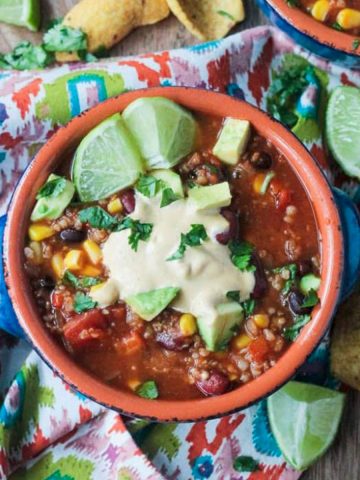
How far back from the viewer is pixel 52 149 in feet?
10.0

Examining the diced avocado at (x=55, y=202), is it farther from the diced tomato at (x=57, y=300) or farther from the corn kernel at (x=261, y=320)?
the corn kernel at (x=261, y=320)

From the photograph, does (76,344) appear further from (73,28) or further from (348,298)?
(73,28)

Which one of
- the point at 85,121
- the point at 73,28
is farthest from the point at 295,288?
the point at 73,28

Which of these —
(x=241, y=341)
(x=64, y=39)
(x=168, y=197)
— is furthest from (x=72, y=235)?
(x=64, y=39)

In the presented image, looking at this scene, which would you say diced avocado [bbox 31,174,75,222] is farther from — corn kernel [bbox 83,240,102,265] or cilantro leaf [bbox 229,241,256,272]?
cilantro leaf [bbox 229,241,256,272]

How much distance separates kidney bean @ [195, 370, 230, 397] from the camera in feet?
9.72

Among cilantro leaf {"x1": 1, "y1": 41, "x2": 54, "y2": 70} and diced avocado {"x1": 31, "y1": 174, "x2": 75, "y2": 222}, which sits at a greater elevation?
cilantro leaf {"x1": 1, "y1": 41, "x2": 54, "y2": 70}

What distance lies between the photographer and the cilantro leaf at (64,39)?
371cm

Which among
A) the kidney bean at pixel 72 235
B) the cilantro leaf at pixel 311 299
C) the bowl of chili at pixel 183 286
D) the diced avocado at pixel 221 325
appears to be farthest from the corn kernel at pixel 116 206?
the cilantro leaf at pixel 311 299

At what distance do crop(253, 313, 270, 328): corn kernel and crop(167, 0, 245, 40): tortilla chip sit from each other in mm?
1377

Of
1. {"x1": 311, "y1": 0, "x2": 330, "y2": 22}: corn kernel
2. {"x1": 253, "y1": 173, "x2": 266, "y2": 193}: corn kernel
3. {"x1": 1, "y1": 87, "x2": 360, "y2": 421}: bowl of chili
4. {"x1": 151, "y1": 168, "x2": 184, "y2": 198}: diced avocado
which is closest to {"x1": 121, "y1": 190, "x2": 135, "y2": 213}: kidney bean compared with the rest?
{"x1": 1, "y1": 87, "x2": 360, "y2": 421}: bowl of chili

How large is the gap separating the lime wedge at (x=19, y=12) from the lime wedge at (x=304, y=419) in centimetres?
190

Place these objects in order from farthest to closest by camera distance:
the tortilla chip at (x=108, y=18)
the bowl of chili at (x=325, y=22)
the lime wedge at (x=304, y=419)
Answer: the tortilla chip at (x=108, y=18) → the lime wedge at (x=304, y=419) → the bowl of chili at (x=325, y=22)

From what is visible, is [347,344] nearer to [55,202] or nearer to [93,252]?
[93,252]
